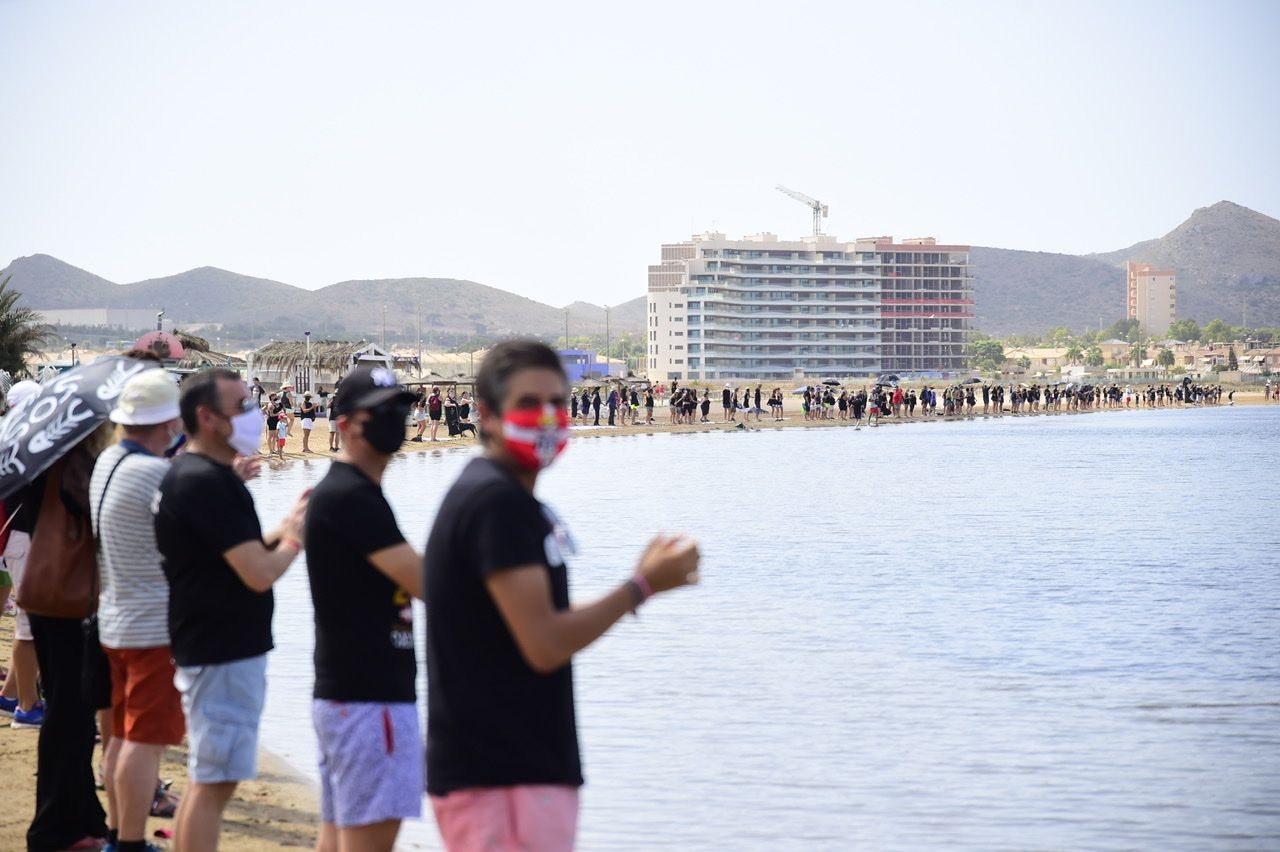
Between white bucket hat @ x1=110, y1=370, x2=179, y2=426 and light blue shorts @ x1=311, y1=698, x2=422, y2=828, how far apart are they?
4.68 feet

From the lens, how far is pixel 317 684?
13.3ft

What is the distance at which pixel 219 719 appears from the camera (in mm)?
4551

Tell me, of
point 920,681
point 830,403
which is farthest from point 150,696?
point 830,403

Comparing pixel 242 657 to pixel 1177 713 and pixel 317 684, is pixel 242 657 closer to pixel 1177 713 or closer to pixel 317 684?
pixel 317 684

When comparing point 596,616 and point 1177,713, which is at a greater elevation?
point 596,616

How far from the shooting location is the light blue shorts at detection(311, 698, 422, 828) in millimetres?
3984

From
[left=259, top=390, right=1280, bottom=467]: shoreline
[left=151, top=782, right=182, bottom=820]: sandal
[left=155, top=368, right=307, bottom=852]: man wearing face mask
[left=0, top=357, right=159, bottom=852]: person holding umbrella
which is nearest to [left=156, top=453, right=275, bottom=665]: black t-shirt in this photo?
[left=155, top=368, right=307, bottom=852]: man wearing face mask

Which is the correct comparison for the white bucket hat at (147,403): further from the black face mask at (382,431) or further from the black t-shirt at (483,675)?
the black t-shirt at (483,675)

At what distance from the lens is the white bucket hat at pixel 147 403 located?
4.94 metres

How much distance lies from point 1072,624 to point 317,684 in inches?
471

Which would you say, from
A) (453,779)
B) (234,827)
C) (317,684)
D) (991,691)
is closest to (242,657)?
(317,684)

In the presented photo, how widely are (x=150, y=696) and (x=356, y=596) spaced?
135 centimetres

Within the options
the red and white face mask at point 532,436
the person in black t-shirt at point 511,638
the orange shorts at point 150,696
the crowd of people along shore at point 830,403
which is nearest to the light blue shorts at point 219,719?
the orange shorts at point 150,696

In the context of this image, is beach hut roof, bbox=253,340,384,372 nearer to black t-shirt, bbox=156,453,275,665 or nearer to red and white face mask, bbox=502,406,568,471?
black t-shirt, bbox=156,453,275,665
